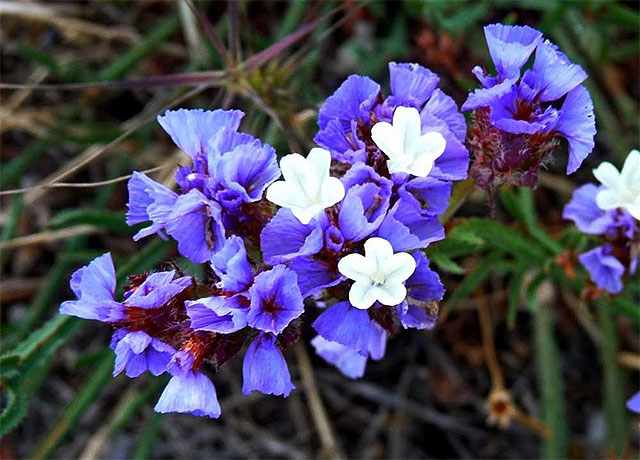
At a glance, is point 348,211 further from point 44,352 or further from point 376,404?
point 376,404

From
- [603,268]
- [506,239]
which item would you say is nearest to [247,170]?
[506,239]

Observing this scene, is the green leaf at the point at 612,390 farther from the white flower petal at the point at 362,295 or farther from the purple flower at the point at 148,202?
the purple flower at the point at 148,202

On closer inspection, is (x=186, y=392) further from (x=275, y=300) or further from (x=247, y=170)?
(x=247, y=170)

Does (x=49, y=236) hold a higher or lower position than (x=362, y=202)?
lower

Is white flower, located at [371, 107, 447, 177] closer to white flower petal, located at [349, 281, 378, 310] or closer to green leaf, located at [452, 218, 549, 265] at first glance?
white flower petal, located at [349, 281, 378, 310]

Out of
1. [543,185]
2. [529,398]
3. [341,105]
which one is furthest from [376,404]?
[341,105]
